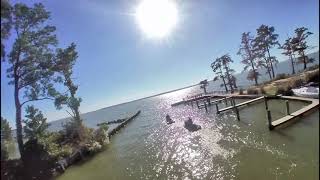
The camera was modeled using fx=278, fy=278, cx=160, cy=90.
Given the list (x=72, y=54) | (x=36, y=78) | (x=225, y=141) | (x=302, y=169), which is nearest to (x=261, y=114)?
(x=225, y=141)

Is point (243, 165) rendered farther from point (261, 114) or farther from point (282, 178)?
point (261, 114)

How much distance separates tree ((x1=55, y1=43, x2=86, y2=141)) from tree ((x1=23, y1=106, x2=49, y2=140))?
258 cm

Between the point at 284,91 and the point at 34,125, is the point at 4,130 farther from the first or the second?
the point at 284,91

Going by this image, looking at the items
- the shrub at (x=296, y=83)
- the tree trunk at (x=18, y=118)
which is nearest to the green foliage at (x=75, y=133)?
the tree trunk at (x=18, y=118)

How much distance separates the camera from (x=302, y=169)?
12633mm

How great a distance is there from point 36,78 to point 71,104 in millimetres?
9350

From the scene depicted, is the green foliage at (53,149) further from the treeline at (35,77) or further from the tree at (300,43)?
the tree at (300,43)

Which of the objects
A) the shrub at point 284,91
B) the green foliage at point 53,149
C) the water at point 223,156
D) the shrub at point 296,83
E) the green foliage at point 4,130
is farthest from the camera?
the shrub at point 296,83

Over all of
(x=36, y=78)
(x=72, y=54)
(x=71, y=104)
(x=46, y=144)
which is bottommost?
(x=46, y=144)

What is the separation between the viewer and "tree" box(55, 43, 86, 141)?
25.9 metres

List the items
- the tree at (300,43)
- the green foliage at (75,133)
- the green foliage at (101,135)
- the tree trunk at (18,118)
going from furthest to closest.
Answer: the tree at (300,43)
the green foliage at (101,135)
the green foliage at (75,133)
the tree trunk at (18,118)

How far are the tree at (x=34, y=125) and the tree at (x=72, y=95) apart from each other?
2577 mm

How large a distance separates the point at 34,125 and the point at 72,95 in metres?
7.71

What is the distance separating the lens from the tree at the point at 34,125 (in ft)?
82.2
